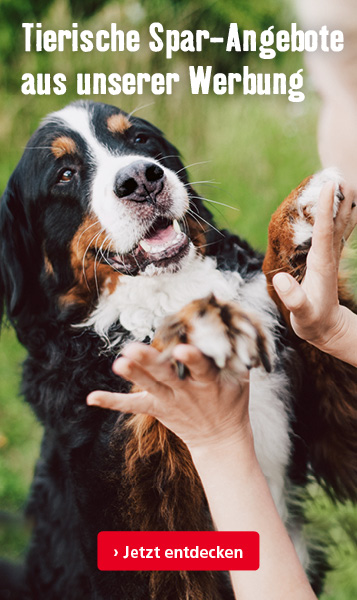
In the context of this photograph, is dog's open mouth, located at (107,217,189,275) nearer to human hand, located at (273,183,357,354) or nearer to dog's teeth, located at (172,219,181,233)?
dog's teeth, located at (172,219,181,233)

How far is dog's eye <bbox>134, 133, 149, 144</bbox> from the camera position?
162 centimetres

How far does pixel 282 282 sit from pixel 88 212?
0.67 meters

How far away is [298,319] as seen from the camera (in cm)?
109

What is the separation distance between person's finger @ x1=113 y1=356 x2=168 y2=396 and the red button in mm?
507

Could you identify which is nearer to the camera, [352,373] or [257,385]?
[352,373]

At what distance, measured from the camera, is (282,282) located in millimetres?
997

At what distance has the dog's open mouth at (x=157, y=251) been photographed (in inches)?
58.2

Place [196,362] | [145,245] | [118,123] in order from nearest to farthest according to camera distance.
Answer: [196,362] → [145,245] → [118,123]

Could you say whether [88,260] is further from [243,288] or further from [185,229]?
[243,288]

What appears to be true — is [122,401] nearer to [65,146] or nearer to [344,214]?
[344,214]

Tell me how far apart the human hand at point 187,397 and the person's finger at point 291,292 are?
16 centimetres

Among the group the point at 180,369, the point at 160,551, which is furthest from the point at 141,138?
the point at 160,551

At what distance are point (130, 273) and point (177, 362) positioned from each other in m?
0.64

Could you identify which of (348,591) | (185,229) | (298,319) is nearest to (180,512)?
(298,319)
